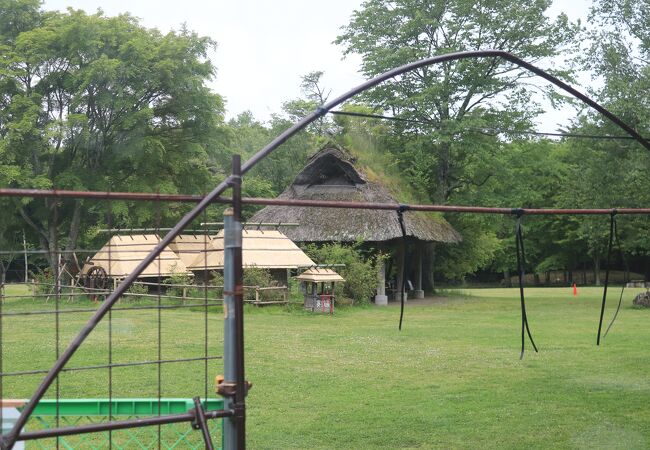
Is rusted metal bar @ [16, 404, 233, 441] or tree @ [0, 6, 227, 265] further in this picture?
tree @ [0, 6, 227, 265]

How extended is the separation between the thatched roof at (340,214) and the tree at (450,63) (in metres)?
2.87

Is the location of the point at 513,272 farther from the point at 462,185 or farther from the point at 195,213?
the point at 195,213

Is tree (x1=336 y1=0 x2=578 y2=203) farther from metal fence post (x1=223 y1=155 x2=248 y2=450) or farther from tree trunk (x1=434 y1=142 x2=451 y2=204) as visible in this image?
metal fence post (x1=223 y1=155 x2=248 y2=450)

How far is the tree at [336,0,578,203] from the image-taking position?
27.8 meters

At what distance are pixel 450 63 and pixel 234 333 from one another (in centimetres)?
2640

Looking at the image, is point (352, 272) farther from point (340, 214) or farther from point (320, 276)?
point (340, 214)

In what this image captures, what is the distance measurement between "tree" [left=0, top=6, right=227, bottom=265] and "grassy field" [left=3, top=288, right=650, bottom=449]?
11520mm

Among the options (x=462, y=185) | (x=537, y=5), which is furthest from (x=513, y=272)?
(x=537, y=5)

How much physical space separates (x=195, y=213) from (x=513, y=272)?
160ft

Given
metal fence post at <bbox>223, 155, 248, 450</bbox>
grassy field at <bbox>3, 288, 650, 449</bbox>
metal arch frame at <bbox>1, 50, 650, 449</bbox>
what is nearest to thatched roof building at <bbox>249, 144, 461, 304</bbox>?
grassy field at <bbox>3, 288, 650, 449</bbox>

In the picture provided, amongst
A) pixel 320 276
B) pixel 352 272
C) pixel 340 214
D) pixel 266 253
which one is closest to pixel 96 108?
pixel 340 214

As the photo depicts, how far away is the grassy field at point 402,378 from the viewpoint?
7.09 m

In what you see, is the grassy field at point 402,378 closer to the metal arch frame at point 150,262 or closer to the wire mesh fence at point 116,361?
the wire mesh fence at point 116,361

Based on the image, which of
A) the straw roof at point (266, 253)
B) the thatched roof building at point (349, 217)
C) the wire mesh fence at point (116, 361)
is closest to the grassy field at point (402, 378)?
the wire mesh fence at point (116, 361)
